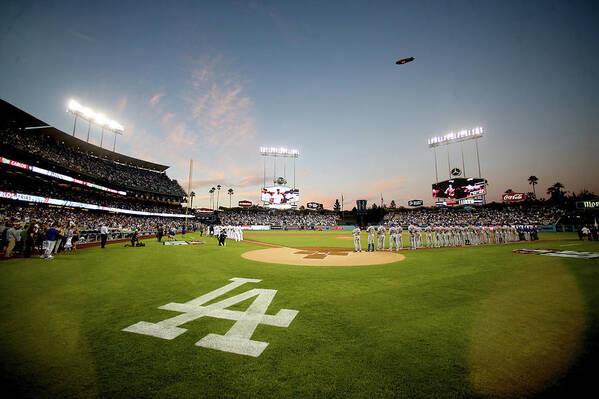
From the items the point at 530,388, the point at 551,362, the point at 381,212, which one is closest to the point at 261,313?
the point at 530,388

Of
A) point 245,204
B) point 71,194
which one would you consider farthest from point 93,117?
point 245,204

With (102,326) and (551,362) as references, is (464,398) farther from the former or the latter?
(102,326)

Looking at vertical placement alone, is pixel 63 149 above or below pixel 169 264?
above

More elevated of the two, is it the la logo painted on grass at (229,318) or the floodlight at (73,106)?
the floodlight at (73,106)

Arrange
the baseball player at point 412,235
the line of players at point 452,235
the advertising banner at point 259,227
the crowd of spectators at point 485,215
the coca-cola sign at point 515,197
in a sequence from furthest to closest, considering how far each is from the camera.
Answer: the advertising banner at point 259,227 < the coca-cola sign at point 515,197 < the crowd of spectators at point 485,215 < the line of players at point 452,235 < the baseball player at point 412,235

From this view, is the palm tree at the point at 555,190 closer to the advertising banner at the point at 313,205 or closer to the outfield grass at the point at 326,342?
the advertising banner at the point at 313,205

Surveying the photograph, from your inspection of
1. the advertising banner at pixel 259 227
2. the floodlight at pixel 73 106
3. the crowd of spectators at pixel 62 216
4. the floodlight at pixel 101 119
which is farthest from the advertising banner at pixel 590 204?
the floodlight at pixel 101 119

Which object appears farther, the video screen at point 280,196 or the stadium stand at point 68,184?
the video screen at point 280,196
